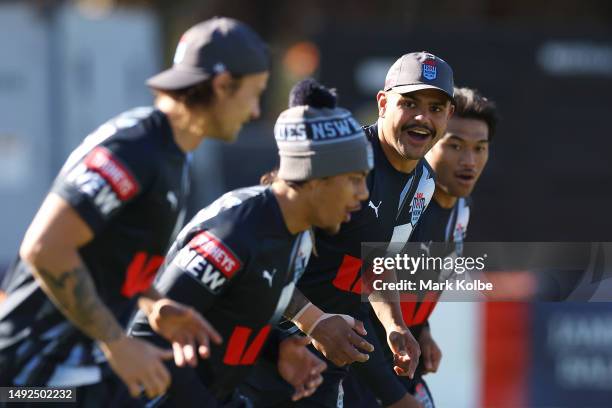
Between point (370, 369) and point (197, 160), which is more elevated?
point (197, 160)

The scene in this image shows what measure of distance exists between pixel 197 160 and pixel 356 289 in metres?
9.33

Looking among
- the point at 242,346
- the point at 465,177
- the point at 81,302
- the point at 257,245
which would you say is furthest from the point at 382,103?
the point at 81,302

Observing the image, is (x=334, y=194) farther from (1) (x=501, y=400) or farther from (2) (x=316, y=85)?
(1) (x=501, y=400)

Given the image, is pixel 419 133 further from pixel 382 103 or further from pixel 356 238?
pixel 356 238

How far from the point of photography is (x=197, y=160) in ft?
50.3

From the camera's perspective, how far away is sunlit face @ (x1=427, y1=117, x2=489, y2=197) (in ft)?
22.3

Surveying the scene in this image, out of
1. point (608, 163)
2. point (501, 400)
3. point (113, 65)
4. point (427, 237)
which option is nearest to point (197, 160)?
point (113, 65)

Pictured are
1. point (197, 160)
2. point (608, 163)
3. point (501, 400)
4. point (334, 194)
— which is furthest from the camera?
point (197, 160)

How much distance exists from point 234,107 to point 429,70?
1628mm

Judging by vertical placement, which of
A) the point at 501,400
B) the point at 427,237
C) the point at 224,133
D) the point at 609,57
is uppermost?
the point at 609,57

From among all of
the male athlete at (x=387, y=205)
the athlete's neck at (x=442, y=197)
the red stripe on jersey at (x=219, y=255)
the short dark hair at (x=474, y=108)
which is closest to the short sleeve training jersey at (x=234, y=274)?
the red stripe on jersey at (x=219, y=255)

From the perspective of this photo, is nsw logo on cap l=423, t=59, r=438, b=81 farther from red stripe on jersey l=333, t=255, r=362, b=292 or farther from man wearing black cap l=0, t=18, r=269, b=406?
man wearing black cap l=0, t=18, r=269, b=406

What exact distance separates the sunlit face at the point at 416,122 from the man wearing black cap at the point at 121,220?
1402 millimetres

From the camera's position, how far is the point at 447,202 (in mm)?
6844
